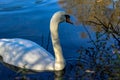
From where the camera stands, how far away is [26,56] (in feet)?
23.6

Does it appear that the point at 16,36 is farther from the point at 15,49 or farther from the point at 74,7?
the point at 74,7

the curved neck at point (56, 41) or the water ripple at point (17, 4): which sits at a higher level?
the water ripple at point (17, 4)

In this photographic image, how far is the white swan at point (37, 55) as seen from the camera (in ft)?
22.4

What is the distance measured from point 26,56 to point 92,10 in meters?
4.61

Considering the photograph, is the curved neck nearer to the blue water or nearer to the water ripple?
the blue water

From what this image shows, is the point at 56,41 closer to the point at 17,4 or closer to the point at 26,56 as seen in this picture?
the point at 26,56

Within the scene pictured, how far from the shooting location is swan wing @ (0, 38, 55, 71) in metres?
7.05

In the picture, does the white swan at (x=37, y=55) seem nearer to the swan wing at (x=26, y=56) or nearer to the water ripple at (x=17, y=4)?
the swan wing at (x=26, y=56)

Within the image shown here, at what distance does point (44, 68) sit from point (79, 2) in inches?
238

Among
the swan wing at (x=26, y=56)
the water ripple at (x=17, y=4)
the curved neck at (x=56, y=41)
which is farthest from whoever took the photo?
the water ripple at (x=17, y=4)

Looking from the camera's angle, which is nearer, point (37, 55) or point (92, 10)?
point (37, 55)

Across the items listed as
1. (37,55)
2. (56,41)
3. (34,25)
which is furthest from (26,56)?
(34,25)

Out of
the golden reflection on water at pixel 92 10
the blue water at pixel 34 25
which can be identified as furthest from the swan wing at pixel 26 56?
the golden reflection on water at pixel 92 10

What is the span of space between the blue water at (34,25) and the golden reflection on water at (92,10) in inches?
16.9
